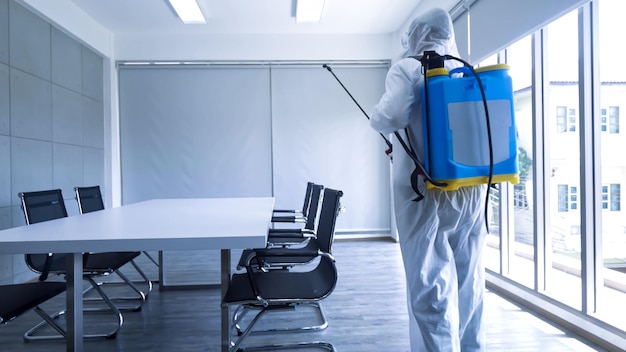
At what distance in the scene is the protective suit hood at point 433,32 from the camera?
1.68m

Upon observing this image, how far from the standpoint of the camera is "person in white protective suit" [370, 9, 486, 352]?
1.58 metres

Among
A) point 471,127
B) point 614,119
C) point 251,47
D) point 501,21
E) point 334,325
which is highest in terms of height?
point 251,47

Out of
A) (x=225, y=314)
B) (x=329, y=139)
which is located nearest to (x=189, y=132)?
(x=329, y=139)

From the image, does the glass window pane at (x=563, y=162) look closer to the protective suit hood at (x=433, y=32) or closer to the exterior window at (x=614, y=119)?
the exterior window at (x=614, y=119)

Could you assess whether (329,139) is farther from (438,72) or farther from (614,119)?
(438,72)

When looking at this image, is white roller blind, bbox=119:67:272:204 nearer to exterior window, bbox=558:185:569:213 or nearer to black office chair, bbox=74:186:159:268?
black office chair, bbox=74:186:159:268

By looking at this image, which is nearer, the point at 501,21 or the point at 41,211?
the point at 41,211

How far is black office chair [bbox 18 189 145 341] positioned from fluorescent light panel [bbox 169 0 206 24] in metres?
2.82

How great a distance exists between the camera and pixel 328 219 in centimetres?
197

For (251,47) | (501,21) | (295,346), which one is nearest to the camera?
(295,346)

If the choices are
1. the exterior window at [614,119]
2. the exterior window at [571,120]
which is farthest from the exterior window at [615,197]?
the exterior window at [571,120]

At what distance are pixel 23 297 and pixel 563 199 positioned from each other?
3397 mm

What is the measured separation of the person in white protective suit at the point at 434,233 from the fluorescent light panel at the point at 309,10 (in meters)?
3.02

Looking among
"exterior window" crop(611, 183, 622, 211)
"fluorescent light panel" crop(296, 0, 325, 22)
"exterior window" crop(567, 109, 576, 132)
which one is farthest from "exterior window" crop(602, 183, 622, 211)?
"fluorescent light panel" crop(296, 0, 325, 22)
